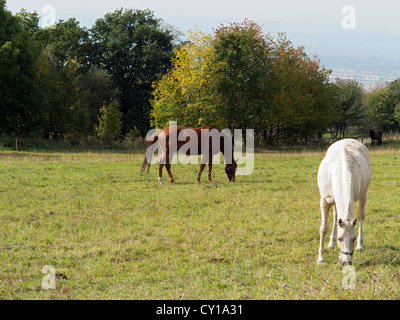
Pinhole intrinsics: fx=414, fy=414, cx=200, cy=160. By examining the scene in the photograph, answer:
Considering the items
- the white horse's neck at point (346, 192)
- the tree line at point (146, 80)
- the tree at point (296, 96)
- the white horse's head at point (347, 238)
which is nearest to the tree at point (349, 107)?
the tree at point (296, 96)

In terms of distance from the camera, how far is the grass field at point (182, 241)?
619 centimetres

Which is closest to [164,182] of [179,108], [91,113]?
[179,108]

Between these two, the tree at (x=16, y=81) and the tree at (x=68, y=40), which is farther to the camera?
the tree at (x=68, y=40)

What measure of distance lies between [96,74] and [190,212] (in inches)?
1677

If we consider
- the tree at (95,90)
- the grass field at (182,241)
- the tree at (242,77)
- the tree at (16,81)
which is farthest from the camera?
the tree at (95,90)

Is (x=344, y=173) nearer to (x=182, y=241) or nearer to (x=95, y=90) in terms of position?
(x=182, y=241)

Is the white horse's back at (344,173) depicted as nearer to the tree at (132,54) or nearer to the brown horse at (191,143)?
the brown horse at (191,143)

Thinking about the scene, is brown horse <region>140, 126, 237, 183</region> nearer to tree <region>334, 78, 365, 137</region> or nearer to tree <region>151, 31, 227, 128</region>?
tree <region>151, 31, 227, 128</region>

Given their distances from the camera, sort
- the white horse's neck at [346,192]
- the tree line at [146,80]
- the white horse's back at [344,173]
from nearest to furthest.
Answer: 1. the white horse's neck at [346,192]
2. the white horse's back at [344,173]
3. the tree line at [146,80]

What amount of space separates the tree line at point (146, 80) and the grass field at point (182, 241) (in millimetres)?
23687

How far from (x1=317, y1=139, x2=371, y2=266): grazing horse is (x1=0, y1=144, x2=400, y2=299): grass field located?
465mm

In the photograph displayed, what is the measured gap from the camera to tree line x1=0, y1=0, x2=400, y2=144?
128 feet

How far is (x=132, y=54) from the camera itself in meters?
51.7
